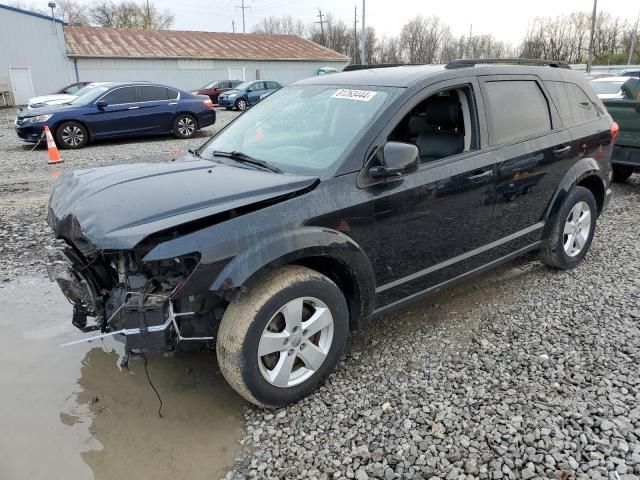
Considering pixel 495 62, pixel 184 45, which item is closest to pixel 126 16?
pixel 184 45

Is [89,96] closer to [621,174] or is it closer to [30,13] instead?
[621,174]

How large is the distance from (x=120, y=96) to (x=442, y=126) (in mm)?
10710

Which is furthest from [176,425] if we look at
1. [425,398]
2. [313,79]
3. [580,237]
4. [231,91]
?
[231,91]

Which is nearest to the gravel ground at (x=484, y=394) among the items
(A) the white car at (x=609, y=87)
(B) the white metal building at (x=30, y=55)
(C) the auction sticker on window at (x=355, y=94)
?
(C) the auction sticker on window at (x=355, y=94)

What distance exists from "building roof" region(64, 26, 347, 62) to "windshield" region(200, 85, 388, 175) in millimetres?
29256

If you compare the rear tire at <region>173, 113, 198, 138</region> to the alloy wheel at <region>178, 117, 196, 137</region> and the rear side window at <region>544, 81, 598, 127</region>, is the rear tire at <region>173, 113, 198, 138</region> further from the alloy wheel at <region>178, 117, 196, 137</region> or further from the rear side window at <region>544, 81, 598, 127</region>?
the rear side window at <region>544, 81, 598, 127</region>

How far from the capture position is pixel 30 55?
2714cm

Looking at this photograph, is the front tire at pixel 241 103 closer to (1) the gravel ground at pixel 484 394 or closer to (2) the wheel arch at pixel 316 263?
(1) the gravel ground at pixel 484 394

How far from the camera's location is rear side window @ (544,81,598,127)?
14.0 feet

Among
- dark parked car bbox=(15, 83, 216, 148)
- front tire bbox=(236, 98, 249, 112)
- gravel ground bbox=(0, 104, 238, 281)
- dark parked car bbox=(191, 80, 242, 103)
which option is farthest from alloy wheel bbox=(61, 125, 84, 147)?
dark parked car bbox=(191, 80, 242, 103)

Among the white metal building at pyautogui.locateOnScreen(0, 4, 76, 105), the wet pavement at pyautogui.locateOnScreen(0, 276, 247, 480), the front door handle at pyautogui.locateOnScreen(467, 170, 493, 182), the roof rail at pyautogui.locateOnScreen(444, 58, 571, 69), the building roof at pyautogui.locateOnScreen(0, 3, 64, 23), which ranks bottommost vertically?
the wet pavement at pyautogui.locateOnScreen(0, 276, 247, 480)

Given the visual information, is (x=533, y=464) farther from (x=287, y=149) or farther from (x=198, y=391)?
(x=287, y=149)

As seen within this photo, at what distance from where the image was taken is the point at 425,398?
115 inches

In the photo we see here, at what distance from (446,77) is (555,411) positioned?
2236 millimetres
